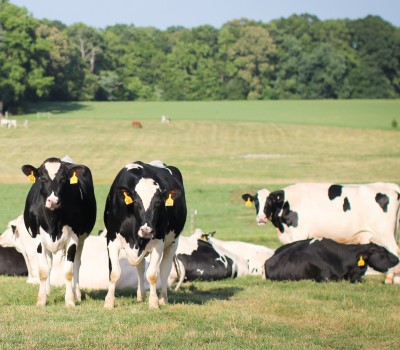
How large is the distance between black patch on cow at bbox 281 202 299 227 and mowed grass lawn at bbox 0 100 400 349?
2.39 meters

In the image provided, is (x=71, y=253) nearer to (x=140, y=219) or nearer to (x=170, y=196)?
(x=140, y=219)

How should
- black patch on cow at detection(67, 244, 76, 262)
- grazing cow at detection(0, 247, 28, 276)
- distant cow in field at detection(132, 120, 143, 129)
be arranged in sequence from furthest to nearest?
distant cow in field at detection(132, 120, 143, 129) → grazing cow at detection(0, 247, 28, 276) → black patch on cow at detection(67, 244, 76, 262)

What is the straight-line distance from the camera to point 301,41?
139250 mm

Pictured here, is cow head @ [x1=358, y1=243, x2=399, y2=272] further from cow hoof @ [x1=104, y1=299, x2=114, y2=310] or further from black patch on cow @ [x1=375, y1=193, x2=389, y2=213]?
cow hoof @ [x1=104, y1=299, x2=114, y2=310]

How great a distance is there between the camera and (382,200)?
17906 millimetres

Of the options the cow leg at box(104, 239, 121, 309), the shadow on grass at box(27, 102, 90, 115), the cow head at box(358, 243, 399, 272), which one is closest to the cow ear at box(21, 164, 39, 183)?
the cow leg at box(104, 239, 121, 309)

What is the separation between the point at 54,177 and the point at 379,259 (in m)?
6.93

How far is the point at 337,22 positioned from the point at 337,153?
8282 centimetres

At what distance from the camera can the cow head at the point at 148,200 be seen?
37.7 ft

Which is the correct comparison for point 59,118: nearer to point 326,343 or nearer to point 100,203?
point 100,203

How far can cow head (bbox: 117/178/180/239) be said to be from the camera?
11.5 meters

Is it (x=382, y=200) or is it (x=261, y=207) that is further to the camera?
(x=261, y=207)

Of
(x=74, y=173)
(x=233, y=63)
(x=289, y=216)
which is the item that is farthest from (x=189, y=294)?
(x=233, y=63)

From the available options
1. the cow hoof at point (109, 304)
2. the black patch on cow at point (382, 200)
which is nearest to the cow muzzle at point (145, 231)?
the cow hoof at point (109, 304)
